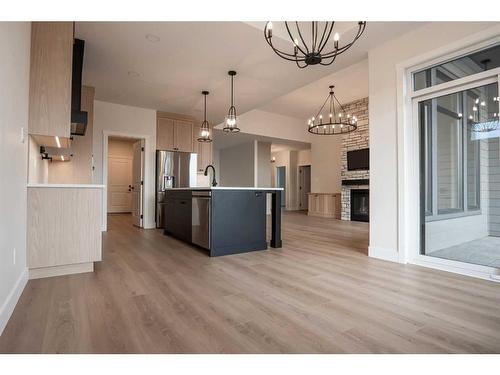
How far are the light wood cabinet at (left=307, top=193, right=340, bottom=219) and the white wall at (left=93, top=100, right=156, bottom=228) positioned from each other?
549 cm

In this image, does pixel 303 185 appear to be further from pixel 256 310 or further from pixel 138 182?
Answer: pixel 256 310

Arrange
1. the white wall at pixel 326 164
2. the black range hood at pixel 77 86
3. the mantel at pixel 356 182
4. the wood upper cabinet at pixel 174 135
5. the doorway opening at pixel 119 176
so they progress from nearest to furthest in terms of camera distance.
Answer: the black range hood at pixel 77 86, the wood upper cabinet at pixel 174 135, the mantel at pixel 356 182, the white wall at pixel 326 164, the doorway opening at pixel 119 176

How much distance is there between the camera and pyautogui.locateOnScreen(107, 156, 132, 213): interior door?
9602mm

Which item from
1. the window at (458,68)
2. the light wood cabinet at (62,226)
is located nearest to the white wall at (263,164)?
the window at (458,68)

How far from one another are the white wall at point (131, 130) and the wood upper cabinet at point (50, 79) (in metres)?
3.28

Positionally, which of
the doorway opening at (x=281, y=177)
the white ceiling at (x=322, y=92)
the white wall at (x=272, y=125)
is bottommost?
the doorway opening at (x=281, y=177)

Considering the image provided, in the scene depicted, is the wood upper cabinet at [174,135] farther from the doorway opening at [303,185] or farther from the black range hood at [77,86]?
the doorway opening at [303,185]

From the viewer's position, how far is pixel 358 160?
25.3 ft

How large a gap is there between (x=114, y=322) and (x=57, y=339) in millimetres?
289

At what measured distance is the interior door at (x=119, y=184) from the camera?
378 inches

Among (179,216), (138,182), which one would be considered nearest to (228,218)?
(179,216)

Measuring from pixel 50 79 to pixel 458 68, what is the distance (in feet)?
13.6
